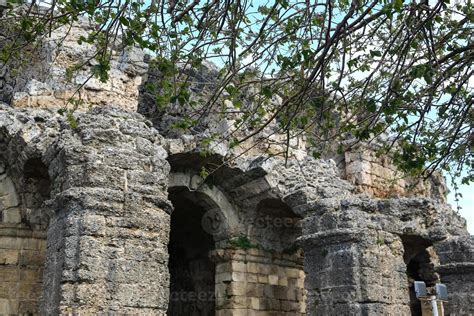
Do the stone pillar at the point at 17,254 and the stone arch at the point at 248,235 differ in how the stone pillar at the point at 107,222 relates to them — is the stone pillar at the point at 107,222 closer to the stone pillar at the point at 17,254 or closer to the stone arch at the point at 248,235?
the stone pillar at the point at 17,254

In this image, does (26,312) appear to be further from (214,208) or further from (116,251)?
(214,208)

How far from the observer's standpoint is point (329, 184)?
930 cm

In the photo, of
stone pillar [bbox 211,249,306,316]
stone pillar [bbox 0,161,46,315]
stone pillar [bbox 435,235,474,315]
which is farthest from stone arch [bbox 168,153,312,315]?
stone pillar [bbox 435,235,474,315]

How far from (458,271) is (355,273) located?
8.67ft

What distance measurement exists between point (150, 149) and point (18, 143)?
196 cm

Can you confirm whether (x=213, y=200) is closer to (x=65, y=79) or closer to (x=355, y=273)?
(x=355, y=273)

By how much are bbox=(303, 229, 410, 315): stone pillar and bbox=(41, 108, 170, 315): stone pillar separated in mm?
2641

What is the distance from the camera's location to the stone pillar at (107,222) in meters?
5.71

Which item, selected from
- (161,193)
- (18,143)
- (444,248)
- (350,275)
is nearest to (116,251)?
(161,193)

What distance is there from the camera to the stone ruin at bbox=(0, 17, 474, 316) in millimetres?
6008

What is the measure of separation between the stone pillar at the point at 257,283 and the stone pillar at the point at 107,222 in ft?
10.7

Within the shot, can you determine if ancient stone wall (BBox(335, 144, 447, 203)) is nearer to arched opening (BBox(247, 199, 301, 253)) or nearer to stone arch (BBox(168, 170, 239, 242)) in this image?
arched opening (BBox(247, 199, 301, 253))

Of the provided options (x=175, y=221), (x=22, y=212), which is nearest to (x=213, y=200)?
(x=175, y=221)

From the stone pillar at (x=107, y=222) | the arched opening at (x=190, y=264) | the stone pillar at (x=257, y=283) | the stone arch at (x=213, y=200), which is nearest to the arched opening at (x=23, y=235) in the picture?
the stone pillar at (x=107, y=222)
